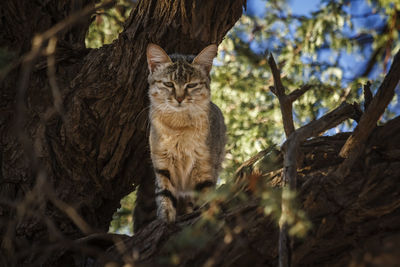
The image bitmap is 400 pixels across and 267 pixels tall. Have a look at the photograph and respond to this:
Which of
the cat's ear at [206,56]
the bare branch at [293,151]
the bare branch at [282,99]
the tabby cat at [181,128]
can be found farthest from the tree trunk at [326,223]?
the cat's ear at [206,56]

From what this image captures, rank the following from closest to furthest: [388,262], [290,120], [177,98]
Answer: [388,262]
[290,120]
[177,98]

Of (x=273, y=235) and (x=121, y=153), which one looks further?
(x=121, y=153)

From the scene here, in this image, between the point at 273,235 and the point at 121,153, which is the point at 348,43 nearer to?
the point at 121,153

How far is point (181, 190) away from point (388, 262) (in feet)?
9.48

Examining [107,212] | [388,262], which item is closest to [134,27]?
[107,212]

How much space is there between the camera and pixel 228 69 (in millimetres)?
7188

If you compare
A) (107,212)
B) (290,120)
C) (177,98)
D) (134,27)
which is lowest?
(107,212)

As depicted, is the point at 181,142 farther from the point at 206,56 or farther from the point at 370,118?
the point at 370,118

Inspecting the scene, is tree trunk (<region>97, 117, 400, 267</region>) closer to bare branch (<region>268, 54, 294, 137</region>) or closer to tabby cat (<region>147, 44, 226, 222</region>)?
bare branch (<region>268, 54, 294, 137</region>)

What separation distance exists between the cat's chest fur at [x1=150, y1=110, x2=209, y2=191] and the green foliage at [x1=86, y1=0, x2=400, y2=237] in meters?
1.07

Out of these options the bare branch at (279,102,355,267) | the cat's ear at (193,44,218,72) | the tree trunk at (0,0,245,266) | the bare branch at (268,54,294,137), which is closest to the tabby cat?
the cat's ear at (193,44,218,72)

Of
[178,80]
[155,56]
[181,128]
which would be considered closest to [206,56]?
[178,80]

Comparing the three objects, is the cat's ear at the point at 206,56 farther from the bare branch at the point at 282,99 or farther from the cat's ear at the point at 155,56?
the bare branch at the point at 282,99

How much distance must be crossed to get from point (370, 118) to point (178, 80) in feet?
7.09
